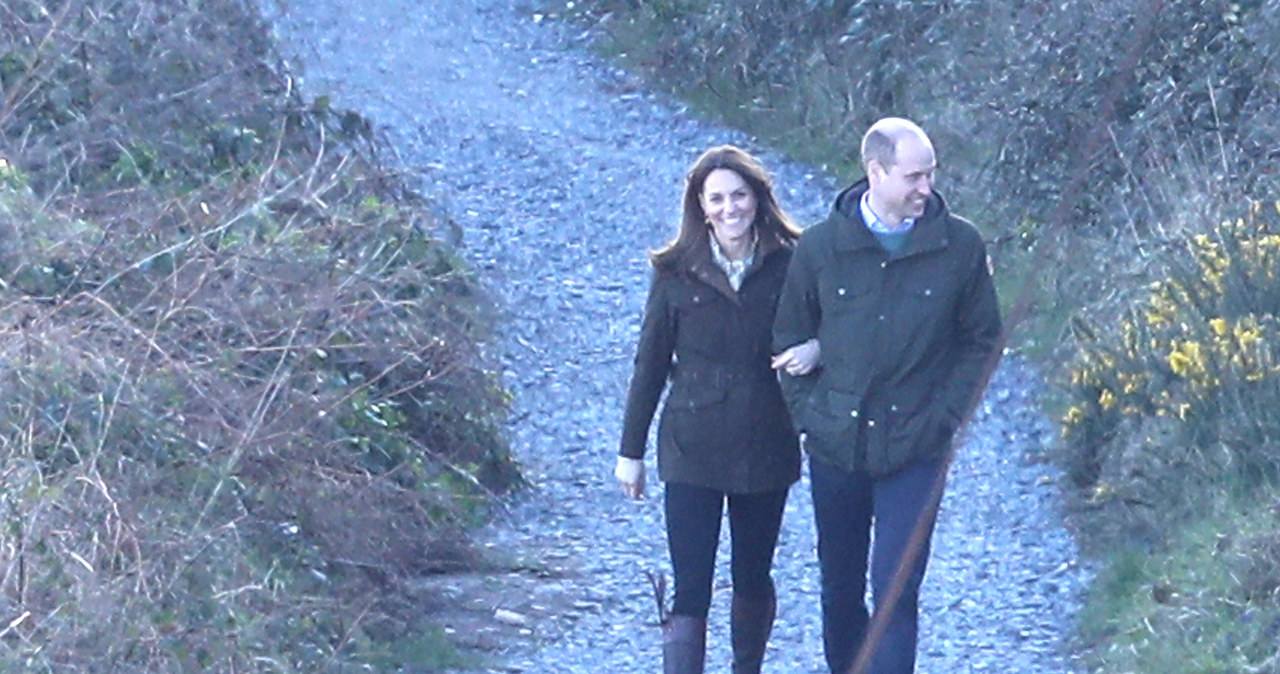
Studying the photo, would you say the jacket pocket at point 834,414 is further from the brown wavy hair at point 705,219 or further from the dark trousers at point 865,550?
the brown wavy hair at point 705,219

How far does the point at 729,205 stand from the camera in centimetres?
595

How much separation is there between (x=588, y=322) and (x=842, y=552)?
6.48 meters

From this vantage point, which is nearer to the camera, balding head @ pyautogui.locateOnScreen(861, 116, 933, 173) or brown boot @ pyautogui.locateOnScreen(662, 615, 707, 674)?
A: balding head @ pyautogui.locateOnScreen(861, 116, 933, 173)

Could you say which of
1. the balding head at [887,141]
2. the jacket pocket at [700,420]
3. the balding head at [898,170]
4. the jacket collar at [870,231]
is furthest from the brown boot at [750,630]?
the balding head at [887,141]

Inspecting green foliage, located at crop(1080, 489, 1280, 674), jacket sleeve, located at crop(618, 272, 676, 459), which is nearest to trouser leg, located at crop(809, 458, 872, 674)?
jacket sleeve, located at crop(618, 272, 676, 459)

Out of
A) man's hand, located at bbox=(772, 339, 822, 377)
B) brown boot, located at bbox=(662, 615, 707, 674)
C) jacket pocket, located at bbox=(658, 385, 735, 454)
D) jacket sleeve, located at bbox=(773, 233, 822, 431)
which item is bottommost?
brown boot, located at bbox=(662, 615, 707, 674)

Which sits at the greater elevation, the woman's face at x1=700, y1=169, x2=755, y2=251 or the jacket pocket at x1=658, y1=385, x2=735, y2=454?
the woman's face at x1=700, y1=169, x2=755, y2=251

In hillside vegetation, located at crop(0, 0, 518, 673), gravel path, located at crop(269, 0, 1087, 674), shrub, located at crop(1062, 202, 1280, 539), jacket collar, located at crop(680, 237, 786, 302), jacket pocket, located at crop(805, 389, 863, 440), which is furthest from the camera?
gravel path, located at crop(269, 0, 1087, 674)

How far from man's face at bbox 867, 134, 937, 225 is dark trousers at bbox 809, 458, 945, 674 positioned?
71 cm

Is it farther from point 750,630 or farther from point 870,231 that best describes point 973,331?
point 750,630

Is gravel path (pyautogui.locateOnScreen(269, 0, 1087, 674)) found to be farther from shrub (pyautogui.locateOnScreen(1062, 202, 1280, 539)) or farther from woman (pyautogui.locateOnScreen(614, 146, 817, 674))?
woman (pyautogui.locateOnScreen(614, 146, 817, 674))

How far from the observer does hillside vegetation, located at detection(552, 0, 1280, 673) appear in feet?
23.8

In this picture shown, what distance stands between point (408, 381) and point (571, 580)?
120 cm

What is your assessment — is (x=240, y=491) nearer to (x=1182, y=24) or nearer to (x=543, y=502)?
Answer: (x=543, y=502)
